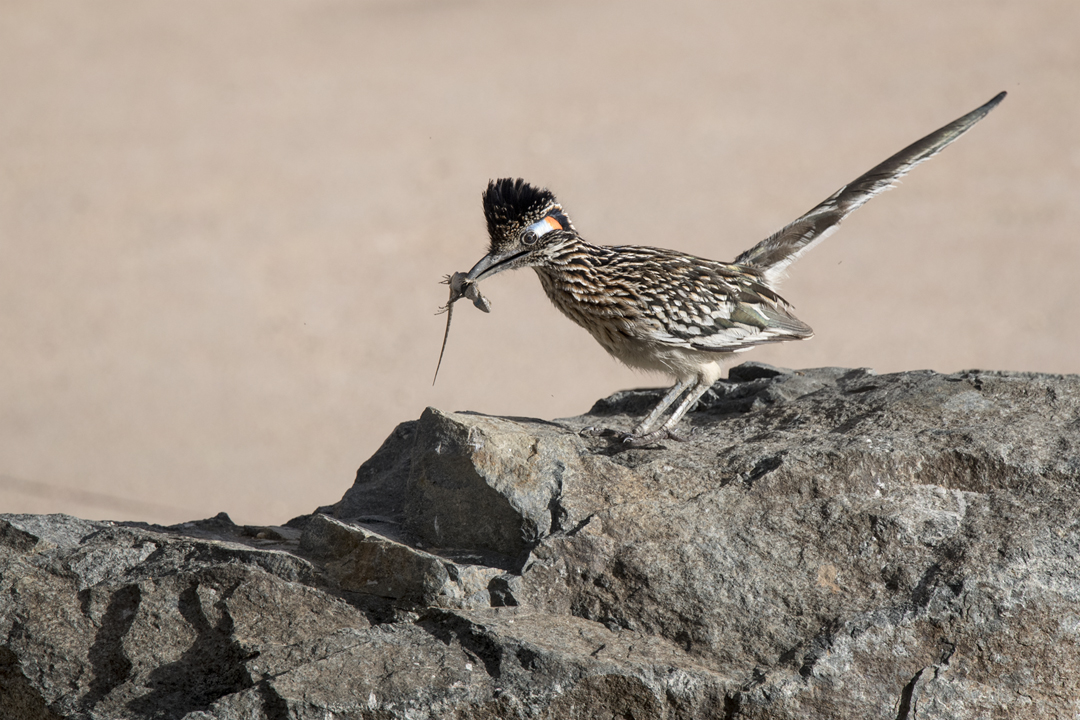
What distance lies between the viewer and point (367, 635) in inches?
158

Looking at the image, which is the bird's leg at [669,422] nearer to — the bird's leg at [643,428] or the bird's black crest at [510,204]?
the bird's leg at [643,428]

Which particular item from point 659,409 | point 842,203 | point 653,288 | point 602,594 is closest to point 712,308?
point 653,288

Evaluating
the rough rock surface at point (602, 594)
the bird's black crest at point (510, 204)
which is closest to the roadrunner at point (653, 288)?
the bird's black crest at point (510, 204)

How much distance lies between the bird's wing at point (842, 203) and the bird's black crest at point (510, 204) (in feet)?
4.75

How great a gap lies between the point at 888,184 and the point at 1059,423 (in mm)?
1740

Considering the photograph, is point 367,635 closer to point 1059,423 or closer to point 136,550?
point 136,550

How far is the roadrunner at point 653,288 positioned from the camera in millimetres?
5625

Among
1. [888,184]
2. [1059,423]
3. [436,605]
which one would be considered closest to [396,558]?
[436,605]

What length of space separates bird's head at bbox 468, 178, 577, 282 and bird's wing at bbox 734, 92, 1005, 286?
1317 millimetres

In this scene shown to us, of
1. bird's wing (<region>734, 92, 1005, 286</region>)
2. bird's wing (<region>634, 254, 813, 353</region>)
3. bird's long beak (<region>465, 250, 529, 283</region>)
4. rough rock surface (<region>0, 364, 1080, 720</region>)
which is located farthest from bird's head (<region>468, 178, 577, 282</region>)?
bird's wing (<region>734, 92, 1005, 286</region>)

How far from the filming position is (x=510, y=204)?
18.5 ft

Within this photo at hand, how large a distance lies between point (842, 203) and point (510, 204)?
6.46 feet

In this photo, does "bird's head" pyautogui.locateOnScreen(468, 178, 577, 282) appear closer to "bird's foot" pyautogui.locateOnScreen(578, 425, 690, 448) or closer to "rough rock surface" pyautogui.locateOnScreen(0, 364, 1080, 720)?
"bird's foot" pyautogui.locateOnScreen(578, 425, 690, 448)

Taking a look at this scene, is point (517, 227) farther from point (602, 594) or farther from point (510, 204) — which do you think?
point (602, 594)
